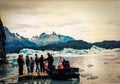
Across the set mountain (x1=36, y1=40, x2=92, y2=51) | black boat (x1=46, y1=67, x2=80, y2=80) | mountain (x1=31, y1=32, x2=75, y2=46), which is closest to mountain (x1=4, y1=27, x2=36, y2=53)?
mountain (x1=31, y1=32, x2=75, y2=46)

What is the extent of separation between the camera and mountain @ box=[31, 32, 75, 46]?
3.73 metres

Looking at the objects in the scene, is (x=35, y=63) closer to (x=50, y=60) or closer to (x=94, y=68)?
(x=50, y=60)

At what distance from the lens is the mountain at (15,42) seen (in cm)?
373

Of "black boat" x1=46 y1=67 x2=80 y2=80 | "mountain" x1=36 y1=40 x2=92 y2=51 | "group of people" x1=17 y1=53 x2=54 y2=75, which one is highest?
"mountain" x1=36 y1=40 x2=92 y2=51

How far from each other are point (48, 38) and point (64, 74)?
20.4 inches

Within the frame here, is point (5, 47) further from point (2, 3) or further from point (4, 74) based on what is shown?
point (2, 3)

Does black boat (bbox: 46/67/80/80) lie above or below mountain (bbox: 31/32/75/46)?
below

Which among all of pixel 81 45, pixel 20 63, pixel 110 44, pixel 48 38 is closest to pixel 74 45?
pixel 81 45

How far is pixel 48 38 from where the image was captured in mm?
3734

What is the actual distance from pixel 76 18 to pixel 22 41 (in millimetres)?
781

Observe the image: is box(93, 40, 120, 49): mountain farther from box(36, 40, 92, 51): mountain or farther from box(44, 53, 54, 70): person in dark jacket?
box(44, 53, 54, 70): person in dark jacket

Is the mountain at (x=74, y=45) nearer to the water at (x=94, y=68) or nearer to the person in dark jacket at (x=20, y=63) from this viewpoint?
the water at (x=94, y=68)

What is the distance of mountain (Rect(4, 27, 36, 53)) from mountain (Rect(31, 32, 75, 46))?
0.07 metres

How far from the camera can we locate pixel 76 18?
12.4ft
